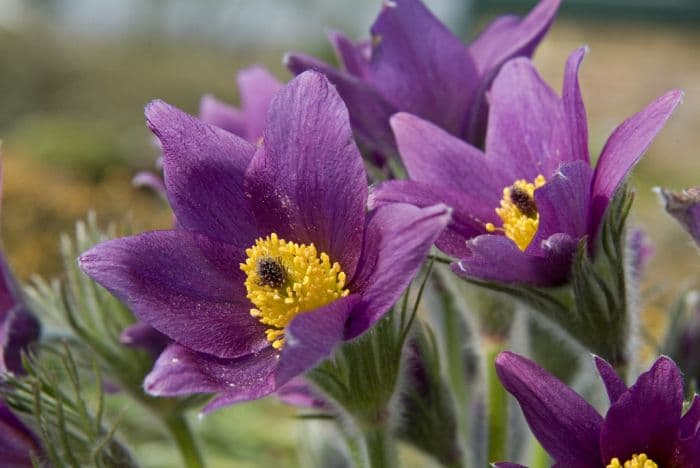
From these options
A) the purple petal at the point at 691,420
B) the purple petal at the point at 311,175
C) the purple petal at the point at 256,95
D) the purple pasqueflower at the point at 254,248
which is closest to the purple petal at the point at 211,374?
the purple pasqueflower at the point at 254,248

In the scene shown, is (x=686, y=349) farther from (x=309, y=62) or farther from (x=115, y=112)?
(x=115, y=112)

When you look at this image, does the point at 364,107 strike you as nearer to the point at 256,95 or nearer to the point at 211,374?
the point at 256,95

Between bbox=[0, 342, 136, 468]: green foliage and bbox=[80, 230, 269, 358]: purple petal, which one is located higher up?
bbox=[80, 230, 269, 358]: purple petal

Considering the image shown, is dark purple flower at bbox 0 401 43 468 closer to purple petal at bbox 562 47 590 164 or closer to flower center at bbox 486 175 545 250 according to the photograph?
flower center at bbox 486 175 545 250

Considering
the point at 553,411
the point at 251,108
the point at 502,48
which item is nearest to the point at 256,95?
the point at 251,108

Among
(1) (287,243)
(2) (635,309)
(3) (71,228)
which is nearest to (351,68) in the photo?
(1) (287,243)

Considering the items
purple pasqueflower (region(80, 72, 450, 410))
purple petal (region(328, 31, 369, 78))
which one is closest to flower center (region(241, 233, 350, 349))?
purple pasqueflower (region(80, 72, 450, 410))

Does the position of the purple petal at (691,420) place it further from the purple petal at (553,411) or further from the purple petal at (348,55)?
the purple petal at (348,55)
